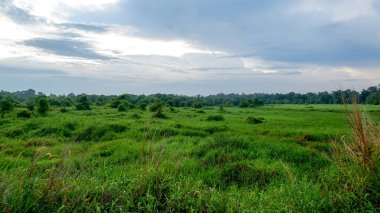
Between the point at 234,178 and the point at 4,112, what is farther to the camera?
the point at 4,112

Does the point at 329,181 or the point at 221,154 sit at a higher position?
the point at 329,181

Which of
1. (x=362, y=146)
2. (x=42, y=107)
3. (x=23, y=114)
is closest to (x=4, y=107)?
(x=23, y=114)

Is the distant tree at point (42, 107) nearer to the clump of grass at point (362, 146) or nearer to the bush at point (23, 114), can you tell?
the bush at point (23, 114)

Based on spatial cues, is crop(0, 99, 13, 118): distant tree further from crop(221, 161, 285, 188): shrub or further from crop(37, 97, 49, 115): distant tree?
crop(221, 161, 285, 188): shrub

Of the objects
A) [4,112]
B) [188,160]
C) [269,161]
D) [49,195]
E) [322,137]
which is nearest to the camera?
[49,195]

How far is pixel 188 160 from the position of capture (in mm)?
9039

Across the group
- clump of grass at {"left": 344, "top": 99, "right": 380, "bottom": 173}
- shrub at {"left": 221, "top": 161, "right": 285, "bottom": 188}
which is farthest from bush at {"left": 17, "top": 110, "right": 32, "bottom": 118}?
clump of grass at {"left": 344, "top": 99, "right": 380, "bottom": 173}

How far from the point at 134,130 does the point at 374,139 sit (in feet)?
42.8

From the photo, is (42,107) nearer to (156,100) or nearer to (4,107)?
(4,107)

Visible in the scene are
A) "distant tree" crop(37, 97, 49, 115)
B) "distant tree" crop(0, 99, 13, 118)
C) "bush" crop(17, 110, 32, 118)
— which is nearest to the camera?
"bush" crop(17, 110, 32, 118)

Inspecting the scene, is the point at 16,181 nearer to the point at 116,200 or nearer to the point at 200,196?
the point at 116,200

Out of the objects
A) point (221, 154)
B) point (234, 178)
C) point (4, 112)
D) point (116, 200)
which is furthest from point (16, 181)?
point (4, 112)

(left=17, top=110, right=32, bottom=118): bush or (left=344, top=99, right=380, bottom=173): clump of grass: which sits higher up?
(left=344, top=99, right=380, bottom=173): clump of grass

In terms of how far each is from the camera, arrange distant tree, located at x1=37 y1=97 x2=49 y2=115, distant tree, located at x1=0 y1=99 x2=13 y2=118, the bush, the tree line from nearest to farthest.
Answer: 1. the tree line
2. the bush
3. distant tree, located at x1=0 y1=99 x2=13 y2=118
4. distant tree, located at x1=37 y1=97 x2=49 y2=115
